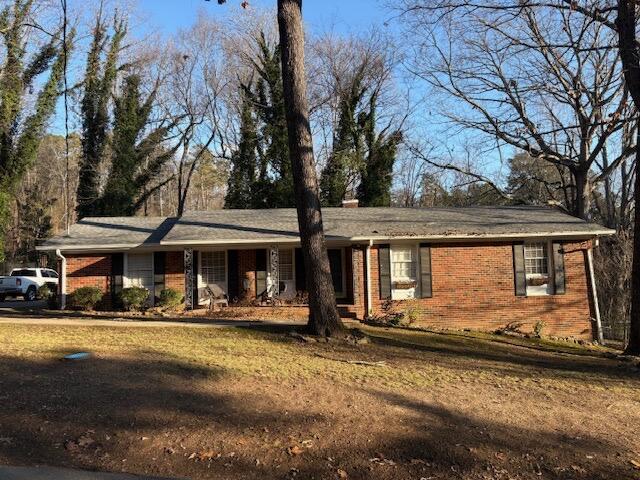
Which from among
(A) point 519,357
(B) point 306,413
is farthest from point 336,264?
(B) point 306,413

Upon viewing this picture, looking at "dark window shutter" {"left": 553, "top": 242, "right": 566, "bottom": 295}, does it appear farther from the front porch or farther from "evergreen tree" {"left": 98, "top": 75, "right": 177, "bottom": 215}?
"evergreen tree" {"left": 98, "top": 75, "right": 177, "bottom": 215}

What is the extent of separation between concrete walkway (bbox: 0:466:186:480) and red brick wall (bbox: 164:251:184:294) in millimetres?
13754

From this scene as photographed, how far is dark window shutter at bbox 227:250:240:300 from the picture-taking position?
18062 millimetres

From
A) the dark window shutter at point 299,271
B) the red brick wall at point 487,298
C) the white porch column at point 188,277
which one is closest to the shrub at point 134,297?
the white porch column at point 188,277

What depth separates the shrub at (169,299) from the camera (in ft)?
55.2

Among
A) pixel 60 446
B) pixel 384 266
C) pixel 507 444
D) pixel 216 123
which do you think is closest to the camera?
pixel 60 446

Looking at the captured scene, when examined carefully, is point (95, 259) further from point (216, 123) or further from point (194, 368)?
point (216, 123)

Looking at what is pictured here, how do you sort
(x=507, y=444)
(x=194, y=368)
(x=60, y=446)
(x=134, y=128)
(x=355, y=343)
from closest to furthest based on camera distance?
1. (x=60, y=446)
2. (x=507, y=444)
3. (x=194, y=368)
4. (x=355, y=343)
5. (x=134, y=128)

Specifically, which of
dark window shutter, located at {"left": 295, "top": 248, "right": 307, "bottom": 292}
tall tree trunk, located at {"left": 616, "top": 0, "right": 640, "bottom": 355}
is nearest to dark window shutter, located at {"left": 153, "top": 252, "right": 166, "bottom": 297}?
dark window shutter, located at {"left": 295, "top": 248, "right": 307, "bottom": 292}

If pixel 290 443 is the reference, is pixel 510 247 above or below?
above

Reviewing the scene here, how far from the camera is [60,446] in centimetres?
489

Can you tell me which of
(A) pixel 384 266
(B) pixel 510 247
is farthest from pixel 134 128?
(B) pixel 510 247

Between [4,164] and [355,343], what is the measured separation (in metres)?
21.0

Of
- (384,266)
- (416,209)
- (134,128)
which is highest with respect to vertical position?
(134,128)
